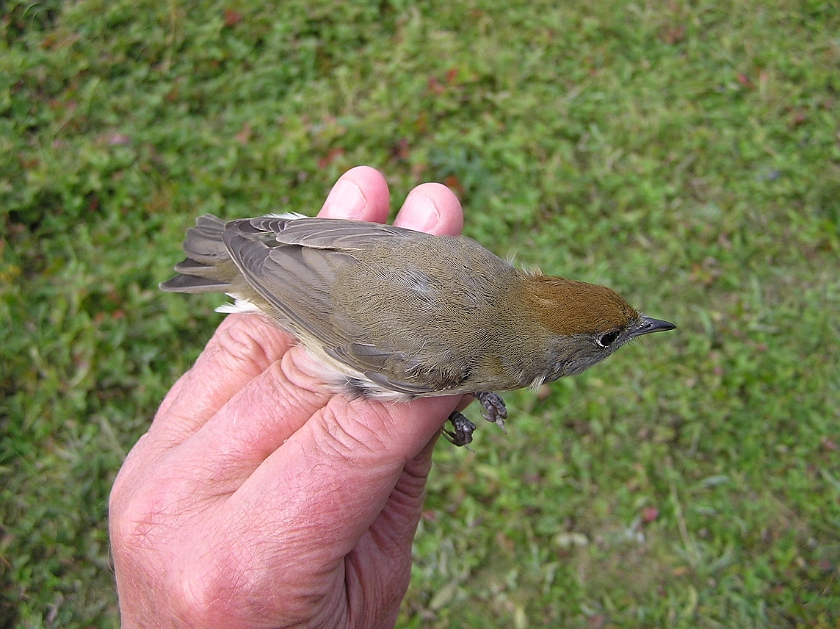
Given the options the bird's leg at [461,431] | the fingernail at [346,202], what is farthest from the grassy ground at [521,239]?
the fingernail at [346,202]

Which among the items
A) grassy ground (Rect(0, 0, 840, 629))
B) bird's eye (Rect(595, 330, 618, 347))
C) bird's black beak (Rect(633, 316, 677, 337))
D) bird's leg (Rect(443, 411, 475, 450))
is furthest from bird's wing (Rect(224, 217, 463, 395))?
grassy ground (Rect(0, 0, 840, 629))

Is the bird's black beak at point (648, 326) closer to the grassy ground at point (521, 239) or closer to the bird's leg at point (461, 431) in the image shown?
the bird's leg at point (461, 431)

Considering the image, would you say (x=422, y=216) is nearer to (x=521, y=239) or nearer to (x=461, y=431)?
(x=461, y=431)

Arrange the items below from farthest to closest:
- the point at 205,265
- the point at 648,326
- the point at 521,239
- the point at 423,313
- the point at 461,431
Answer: the point at 521,239
the point at 205,265
the point at 461,431
the point at 648,326
the point at 423,313

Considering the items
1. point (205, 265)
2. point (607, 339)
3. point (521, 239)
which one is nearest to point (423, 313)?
point (607, 339)

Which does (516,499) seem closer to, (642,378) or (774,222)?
(642,378)

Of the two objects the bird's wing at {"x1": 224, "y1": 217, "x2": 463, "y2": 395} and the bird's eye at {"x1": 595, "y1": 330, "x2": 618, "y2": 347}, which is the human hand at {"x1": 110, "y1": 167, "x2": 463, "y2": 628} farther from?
the bird's eye at {"x1": 595, "y1": 330, "x2": 618, "y2": 347}
